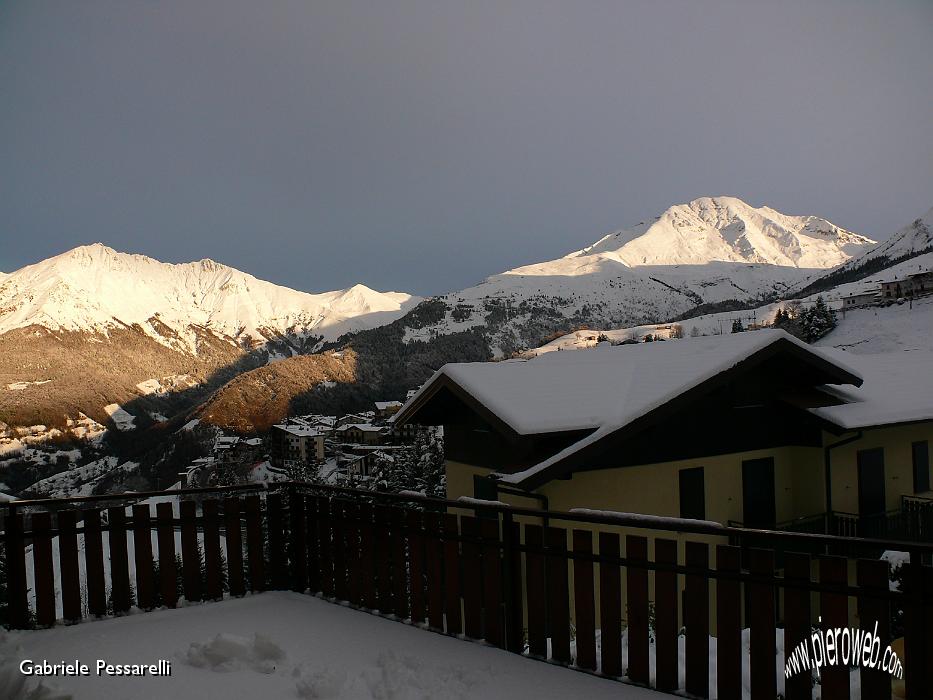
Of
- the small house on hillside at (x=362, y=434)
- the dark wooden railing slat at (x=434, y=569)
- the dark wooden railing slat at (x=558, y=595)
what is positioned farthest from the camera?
the small house on hillside at (x=362, y=434)

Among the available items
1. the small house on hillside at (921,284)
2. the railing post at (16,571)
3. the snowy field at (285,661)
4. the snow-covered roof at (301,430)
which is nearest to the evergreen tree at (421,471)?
the railing post at (16,571)

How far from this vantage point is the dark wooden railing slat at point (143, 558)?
5582mm

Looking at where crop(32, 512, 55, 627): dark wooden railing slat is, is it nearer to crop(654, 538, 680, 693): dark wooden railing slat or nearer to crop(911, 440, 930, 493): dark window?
crop(654, 538, 680, 693): dark wooden railing slat

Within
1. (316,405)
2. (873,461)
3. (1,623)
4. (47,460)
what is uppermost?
(1,623)

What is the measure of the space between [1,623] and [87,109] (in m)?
76.1

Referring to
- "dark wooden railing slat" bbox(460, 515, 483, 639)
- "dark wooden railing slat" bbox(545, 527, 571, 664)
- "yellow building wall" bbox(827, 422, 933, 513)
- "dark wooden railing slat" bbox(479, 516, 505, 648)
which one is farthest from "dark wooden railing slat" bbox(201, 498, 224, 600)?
"yellow building wall" bbox(827, 422, 933, 513)

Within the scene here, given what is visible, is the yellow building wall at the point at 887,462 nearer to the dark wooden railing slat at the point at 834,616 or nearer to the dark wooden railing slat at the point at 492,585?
the dark wooden railing slat at the point at 834,616

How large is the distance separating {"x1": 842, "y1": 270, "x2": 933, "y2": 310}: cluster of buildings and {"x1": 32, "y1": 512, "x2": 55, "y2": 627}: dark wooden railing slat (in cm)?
11021

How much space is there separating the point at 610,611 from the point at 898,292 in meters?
123

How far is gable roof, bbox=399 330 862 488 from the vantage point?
9844mm

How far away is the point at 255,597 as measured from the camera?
588 centimetres

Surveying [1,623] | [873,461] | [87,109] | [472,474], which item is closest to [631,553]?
[1,623]

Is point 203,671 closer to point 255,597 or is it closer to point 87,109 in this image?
point 255,597

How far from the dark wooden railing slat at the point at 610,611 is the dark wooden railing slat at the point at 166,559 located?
384cm
